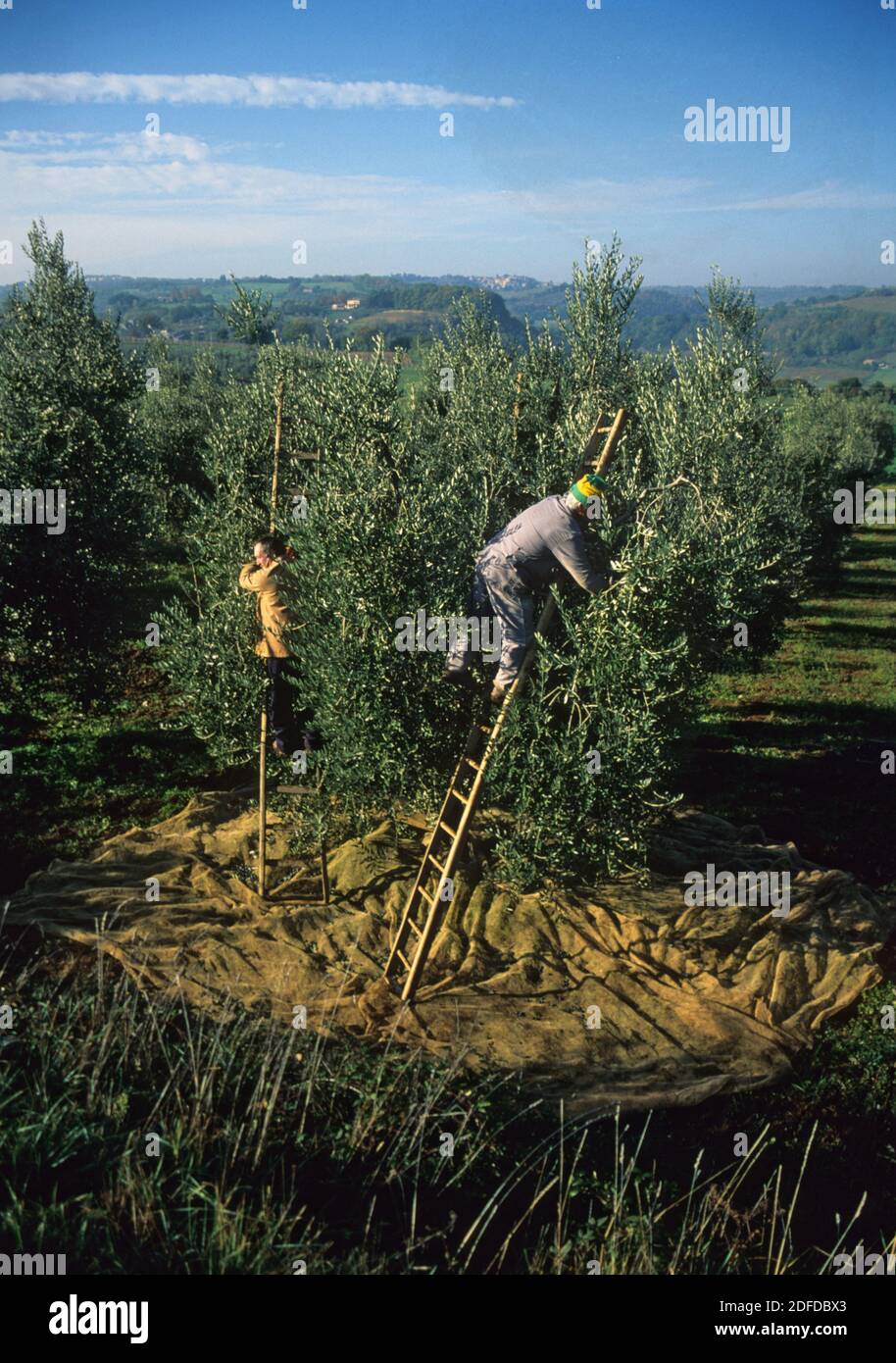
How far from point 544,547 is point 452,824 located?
4.05 meters

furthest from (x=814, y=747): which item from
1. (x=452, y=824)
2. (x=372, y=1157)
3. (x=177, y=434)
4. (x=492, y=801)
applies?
(x=177, y=434)

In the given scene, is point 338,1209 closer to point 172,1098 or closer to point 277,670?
point 172,1098

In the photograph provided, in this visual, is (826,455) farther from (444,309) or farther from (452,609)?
(444,309)

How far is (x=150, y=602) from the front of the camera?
28781 millimetres

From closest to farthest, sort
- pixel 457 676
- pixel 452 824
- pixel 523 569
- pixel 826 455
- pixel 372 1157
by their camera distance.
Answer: pixel 372 1157, pixel 523 569, pixel 457 676, pixel 452 824, pixel 826 455

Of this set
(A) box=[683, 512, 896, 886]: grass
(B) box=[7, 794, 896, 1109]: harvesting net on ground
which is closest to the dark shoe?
(B) box=[7, 794, 896, 1109]: harvesting net on ground

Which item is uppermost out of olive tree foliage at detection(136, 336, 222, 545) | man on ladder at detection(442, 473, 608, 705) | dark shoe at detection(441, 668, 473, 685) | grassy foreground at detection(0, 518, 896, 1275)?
olive tree foliage at detection(136, 336, 222, 545)

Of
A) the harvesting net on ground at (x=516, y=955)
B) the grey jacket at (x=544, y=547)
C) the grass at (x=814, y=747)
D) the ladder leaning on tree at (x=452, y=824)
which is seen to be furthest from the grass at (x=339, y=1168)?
the grass at (x=814, y=747)

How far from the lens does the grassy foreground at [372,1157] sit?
643cm

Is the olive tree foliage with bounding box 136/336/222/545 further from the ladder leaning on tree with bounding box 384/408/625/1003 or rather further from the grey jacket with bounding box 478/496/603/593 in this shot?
the grey jacket with bounding box 478/496/603/593

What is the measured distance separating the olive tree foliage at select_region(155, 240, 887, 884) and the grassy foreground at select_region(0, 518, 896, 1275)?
9.22 ft

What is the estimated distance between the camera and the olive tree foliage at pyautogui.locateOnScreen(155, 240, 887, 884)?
9.37m

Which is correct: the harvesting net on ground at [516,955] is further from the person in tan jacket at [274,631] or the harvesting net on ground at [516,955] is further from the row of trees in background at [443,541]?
the person in tan jacket at [274,631]

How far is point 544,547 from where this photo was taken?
9.66 meters
